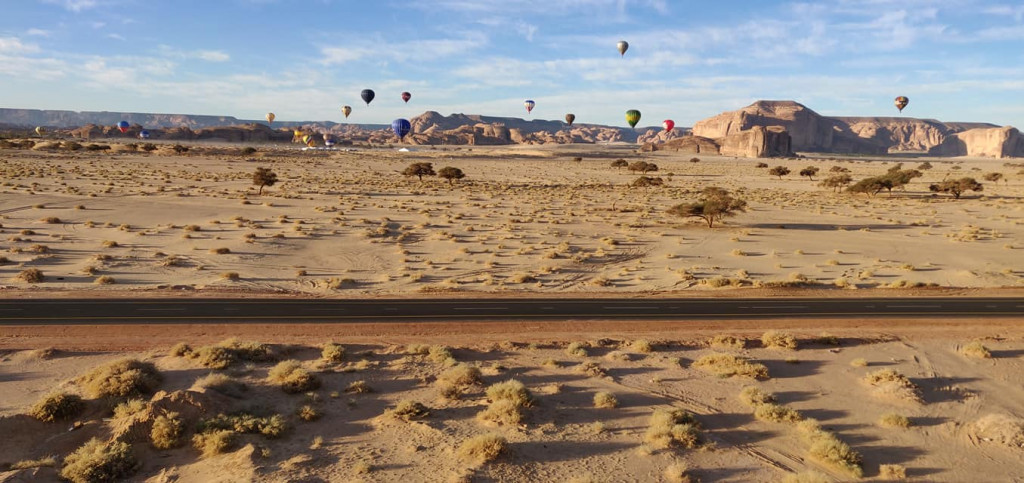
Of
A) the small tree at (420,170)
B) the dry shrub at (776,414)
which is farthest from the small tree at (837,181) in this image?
the dry shrub at (776,414)

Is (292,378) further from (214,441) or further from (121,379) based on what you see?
(121,379)

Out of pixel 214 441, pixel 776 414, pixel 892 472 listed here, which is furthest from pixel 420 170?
pixel 892 472

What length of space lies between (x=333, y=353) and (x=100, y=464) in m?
7.65

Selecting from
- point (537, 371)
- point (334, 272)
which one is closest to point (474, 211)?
point (334, 272)

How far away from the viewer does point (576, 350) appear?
823 inches

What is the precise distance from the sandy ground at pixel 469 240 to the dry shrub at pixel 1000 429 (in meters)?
16.4

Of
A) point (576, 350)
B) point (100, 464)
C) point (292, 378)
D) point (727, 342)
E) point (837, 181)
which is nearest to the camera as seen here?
point (100, 464)

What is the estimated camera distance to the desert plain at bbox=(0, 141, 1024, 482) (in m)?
13.7

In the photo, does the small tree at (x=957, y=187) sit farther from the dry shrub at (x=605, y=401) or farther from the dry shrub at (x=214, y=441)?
the dry shrub at (x=214, y=441)

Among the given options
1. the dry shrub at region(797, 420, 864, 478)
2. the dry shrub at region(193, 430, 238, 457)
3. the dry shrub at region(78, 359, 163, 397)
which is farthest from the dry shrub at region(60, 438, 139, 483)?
the dry shrub at region(797, 420, 864, 478)

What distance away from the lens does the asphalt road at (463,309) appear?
2448 cm

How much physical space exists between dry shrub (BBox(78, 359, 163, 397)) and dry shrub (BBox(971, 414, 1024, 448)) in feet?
73.5

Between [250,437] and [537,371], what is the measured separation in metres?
8.65

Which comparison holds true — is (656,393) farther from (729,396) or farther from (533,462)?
(533,462)
